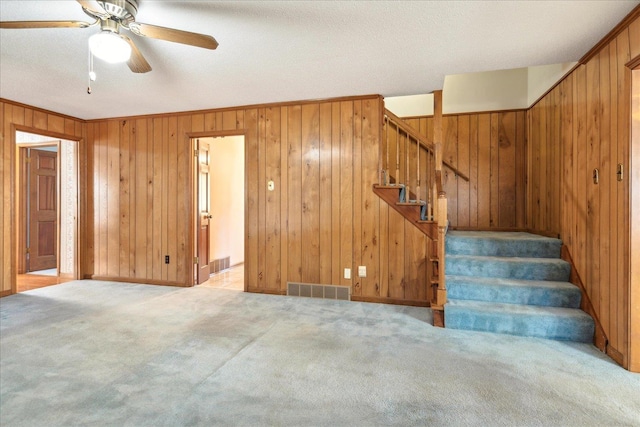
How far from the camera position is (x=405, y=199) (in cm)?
367

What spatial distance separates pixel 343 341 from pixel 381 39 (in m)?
2.41

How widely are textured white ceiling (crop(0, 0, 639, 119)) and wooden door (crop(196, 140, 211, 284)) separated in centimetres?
101

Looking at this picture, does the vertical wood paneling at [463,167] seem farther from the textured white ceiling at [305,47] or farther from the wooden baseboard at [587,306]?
the wooden baseboard at [587,306]

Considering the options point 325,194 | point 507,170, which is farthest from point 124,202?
point 507,170

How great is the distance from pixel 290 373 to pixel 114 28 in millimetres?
2454

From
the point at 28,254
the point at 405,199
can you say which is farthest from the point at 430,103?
the point at 28,254

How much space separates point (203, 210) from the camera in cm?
472

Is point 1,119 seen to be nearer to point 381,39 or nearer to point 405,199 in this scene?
point 381,39

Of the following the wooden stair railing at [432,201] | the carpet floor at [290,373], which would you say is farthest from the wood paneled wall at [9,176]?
the wooden stair railing at [432,201]

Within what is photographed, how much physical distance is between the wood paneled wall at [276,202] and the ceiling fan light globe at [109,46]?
2254 mm

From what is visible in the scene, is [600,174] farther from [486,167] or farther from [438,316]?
[486,167]

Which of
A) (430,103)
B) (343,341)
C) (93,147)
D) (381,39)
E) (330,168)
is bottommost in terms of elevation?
(343,341)

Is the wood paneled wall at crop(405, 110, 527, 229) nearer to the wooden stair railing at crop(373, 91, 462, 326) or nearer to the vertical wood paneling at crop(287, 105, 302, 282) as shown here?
the wooden stair railing at crop(373, 91, 462, 326)

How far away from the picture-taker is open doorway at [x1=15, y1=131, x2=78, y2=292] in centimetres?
478
